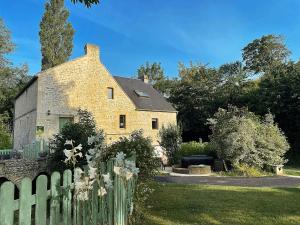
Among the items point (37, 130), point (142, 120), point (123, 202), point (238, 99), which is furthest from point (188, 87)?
point (123, 202)

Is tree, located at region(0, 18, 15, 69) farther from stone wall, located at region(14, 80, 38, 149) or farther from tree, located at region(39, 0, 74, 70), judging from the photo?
stone wall, located at region(14, 80, 38, 149)

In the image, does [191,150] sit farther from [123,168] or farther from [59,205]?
[59,205]

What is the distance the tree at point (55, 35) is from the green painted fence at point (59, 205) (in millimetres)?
35671

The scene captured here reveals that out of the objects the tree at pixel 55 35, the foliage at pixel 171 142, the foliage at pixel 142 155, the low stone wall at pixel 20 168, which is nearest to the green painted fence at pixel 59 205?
the foliage at pixel 142 155

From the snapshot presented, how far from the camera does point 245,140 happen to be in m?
17.1

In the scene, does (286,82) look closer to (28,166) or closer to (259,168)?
(259,168)

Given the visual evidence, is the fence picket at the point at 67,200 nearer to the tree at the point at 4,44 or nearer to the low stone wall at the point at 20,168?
the low stone wall at the point at 20,168

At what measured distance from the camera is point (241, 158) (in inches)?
672

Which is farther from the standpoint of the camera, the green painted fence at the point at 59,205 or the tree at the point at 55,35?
the tree at the point at 55,35

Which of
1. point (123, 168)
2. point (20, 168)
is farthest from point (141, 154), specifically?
point (20, 168)

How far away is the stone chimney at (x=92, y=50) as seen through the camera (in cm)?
2683

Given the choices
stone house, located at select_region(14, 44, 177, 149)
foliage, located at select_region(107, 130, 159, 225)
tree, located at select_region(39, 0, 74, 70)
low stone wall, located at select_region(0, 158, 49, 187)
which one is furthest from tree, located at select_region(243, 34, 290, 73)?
foliage, located at select_region(107, 130, 159, 225)

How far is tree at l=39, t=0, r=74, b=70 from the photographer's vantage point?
38.7 meters

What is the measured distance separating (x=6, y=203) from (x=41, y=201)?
603mm
